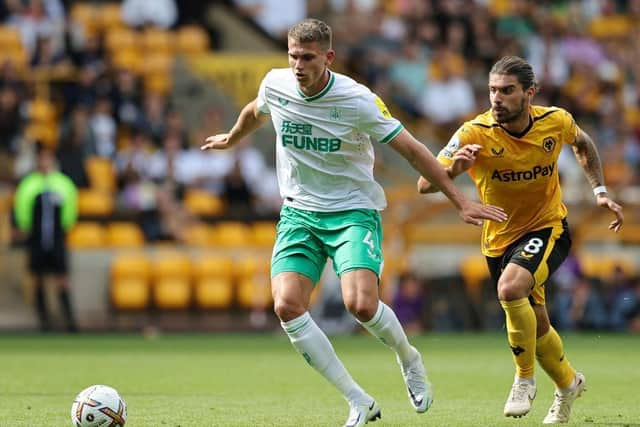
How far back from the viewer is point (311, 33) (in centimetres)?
818

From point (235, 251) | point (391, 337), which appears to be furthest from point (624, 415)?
point (235, 251)

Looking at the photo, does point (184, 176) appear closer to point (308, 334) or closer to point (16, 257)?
point (16, 257)

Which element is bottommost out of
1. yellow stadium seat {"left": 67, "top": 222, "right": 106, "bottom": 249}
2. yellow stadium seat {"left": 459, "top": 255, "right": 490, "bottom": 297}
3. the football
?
yellow stadium seat {"left": 459, "top": 255, "right": 490, "bottom": 297}

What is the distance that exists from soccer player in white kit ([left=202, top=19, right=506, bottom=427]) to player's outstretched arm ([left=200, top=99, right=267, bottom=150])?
0.84 ft

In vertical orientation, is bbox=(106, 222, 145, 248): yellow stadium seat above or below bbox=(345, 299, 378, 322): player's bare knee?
below

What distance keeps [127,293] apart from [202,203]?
201 cm

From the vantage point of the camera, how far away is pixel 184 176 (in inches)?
853

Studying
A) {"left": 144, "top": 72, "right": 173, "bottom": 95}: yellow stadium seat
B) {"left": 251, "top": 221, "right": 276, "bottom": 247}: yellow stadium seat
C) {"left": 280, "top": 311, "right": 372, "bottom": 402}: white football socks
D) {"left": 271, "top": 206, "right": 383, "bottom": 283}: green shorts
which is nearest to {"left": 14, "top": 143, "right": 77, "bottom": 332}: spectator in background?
{"left": 251, "top": 221, "right": 276, "bottom": 247}: yellow stadium seat

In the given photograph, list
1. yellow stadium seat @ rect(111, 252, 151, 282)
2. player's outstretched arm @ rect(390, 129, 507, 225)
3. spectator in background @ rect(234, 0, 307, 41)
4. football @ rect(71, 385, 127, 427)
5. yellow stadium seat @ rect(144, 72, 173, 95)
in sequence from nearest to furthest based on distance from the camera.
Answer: football @ rect(71, 385, 127, 427) < player's outstretched arm @ rect(390, 129, 507, 225) < yellow stadium seat @ rect(111, 252, 151, 282) < yellow stadium seat @ rect(144, 72, 173, 95) < spectator in background @ rect(234, 0, 307, 41)

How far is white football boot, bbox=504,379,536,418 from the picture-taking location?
883cm

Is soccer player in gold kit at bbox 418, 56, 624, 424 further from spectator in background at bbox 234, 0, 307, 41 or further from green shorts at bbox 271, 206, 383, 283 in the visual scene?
spectator in background at bbox 234, 0, 307, 41

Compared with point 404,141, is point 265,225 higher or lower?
lower

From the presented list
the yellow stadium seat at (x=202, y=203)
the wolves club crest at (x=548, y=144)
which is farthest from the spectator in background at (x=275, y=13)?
the wolves club crest at (x=548, y=144)

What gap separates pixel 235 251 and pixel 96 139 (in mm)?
2837
